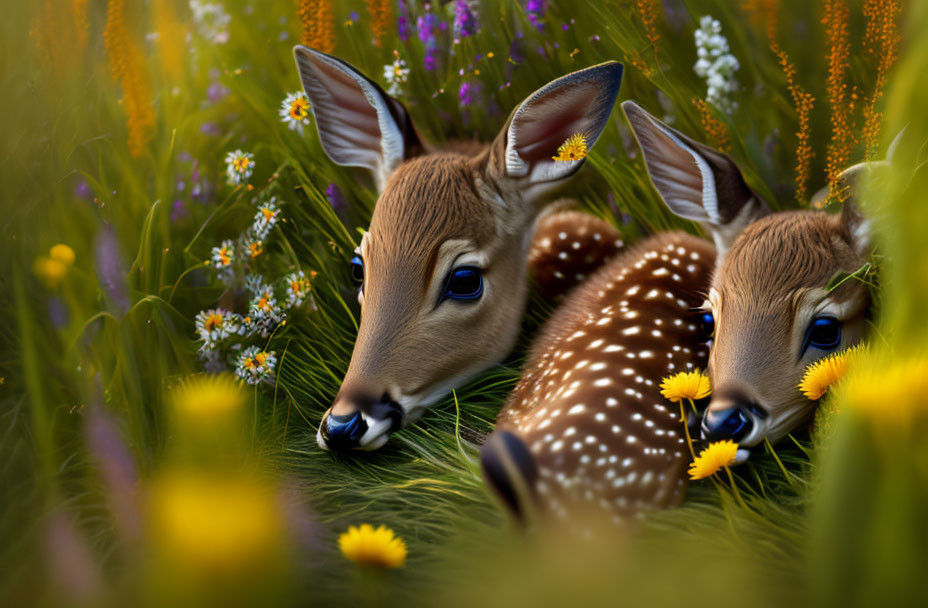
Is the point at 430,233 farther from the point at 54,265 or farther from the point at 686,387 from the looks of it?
the point at 54,265

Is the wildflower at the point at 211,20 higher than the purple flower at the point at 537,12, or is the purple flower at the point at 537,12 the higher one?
the wildflower at the point at 211,20

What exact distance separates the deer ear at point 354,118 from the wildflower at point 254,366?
0.67 m

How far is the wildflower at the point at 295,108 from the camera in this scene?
2.53 metres

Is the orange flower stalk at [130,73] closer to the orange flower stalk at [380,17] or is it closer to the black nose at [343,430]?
the orange flower stalk at [380,17]

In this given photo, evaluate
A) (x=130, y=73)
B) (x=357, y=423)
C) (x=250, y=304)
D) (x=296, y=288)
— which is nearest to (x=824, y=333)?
(x=357, y=423)

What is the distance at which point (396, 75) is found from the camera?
102 inches

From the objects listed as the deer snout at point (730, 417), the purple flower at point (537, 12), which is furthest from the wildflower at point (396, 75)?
the deer snout at point (730, 417)

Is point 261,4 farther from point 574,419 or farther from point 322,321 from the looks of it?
point 574,419

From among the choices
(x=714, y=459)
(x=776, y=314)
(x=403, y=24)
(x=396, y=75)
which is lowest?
(x=714, y=459)

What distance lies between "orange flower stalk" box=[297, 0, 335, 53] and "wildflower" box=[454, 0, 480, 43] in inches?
15.8

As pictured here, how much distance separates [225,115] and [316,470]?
1.32 meters

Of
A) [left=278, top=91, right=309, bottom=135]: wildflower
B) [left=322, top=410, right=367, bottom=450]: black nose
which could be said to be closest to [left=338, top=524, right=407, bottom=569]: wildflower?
[left=322, top=410, right=367, bottom=450]: black nose

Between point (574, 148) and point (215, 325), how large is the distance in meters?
1.11

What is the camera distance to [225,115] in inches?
105
